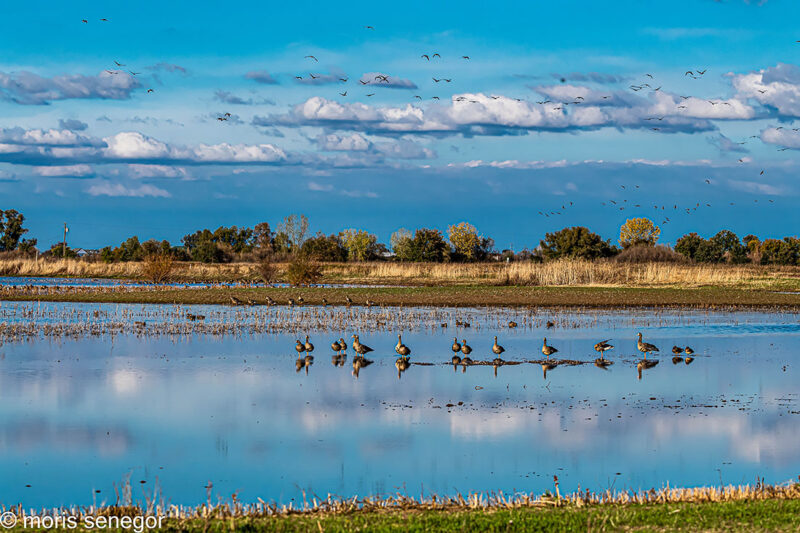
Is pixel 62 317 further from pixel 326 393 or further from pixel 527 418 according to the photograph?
pixel 527 418

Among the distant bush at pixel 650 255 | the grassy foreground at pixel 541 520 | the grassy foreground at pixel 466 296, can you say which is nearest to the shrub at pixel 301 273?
the grassy foreground at pixel 466 296

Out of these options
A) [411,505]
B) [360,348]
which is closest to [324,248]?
[360,348]

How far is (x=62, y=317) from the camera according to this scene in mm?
38875

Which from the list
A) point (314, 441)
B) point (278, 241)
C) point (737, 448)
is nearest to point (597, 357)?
point (737, 448)

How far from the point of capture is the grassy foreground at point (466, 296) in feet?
161

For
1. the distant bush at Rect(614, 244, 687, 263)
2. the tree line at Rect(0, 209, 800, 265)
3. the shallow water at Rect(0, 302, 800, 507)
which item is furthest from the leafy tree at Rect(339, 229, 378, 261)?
the shallow water at Rect(0, 302, 800, 507)

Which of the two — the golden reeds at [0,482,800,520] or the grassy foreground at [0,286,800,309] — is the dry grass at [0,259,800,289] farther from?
the golden reeds at [0,482,800,520]

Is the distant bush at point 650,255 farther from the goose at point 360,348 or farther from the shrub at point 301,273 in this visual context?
the goose at point 360,348

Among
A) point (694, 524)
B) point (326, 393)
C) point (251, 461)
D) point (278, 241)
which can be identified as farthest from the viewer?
point (278, 241)

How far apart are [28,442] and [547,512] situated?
9.53 metres

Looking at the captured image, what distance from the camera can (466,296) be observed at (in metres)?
54.1

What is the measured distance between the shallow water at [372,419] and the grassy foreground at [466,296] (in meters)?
17.8

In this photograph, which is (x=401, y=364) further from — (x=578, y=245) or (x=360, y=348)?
(x=578, y=245)

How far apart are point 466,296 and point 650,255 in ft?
134
